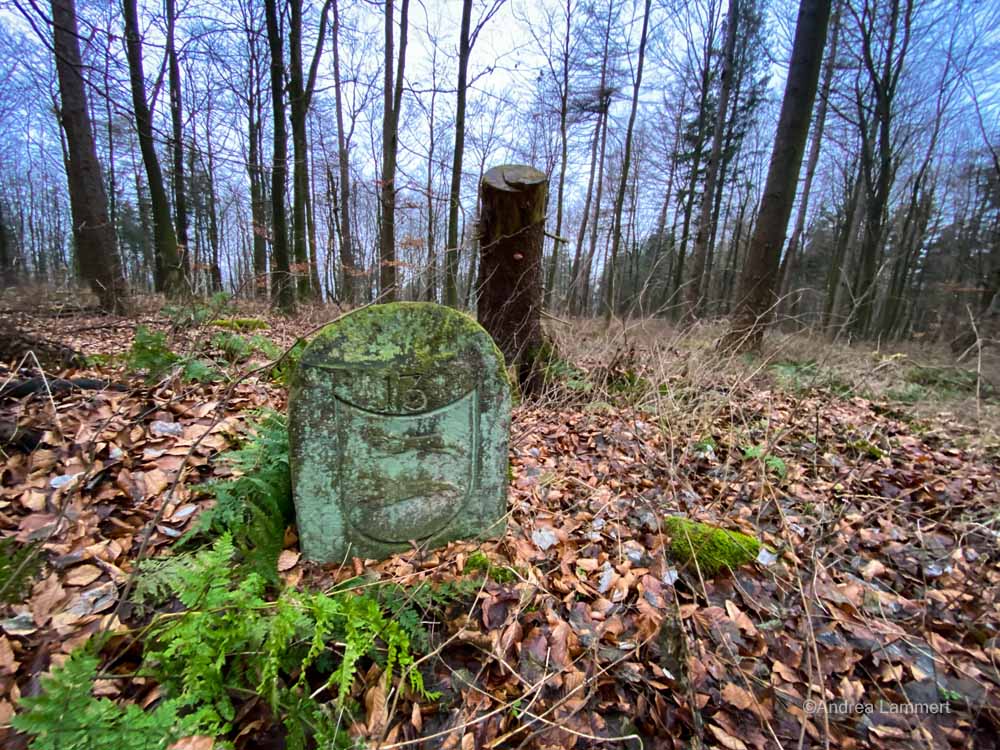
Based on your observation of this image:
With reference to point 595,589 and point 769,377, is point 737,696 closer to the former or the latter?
point 595,589

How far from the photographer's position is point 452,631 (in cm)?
171

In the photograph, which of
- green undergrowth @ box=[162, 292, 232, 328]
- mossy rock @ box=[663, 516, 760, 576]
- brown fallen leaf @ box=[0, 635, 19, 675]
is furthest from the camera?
green undergrowth @ box=[162, 292, 232, 328]

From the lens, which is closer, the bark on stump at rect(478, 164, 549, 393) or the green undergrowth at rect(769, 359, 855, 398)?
the bark on stump at rect(478, 164, 549, 393)

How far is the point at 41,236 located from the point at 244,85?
23039 mm

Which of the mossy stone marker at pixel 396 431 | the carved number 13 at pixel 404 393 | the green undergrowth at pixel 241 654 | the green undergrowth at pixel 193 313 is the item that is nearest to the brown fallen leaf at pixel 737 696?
the green undergrowth at pixel 241 654

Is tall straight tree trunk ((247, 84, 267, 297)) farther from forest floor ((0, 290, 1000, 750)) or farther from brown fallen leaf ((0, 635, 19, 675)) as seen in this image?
brown fallen leaf ((0, 635, 19, 675))

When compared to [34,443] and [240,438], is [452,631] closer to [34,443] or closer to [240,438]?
[240,438]

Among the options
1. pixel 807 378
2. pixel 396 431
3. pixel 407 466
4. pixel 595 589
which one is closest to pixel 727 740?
pixel 595 589

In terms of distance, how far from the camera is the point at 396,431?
6.57 ft

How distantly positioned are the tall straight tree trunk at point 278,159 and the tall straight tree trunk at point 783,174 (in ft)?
24.9

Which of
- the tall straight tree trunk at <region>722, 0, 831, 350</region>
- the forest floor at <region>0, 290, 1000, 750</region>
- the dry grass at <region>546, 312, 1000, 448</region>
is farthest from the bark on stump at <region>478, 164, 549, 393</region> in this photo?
the tall straight tree trunk at <region>722, 0, 831, 350</region>

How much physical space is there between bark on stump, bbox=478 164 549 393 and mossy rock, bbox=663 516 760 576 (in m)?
2.44

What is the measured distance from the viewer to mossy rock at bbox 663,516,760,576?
2.12 meters

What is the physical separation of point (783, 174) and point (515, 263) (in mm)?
4320
